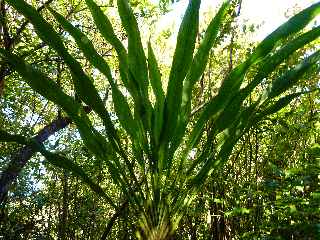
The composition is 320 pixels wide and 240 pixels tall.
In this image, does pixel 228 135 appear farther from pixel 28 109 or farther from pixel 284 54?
pixel 28 109

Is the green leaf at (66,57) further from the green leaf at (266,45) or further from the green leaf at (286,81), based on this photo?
the green leaf at (286,81)

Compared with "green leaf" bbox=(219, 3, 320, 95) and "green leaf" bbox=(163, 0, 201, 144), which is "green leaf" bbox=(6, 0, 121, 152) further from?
"green leaf" bbox=(219, 3, 320, 95)

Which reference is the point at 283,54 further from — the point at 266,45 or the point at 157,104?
the point at 157,104

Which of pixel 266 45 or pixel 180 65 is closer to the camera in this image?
pixel 180 65

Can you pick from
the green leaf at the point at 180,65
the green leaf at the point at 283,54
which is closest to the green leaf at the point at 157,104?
the green leaf at the point at 180,65

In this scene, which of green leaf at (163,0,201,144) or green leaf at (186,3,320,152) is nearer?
green leaf at (163,0,201,144)

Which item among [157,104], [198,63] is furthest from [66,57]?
[198,63]

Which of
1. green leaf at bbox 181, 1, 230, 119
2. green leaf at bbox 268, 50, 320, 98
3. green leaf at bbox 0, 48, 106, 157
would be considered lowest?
green leaf at bbox 0, 48, 106, 157

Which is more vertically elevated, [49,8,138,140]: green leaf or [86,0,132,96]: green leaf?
[86,0,132,96]: green leaf

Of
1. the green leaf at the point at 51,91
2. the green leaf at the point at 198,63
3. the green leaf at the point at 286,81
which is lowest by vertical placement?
the green leaf at the point at 51,91

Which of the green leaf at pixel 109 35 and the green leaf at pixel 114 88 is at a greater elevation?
the green leaf at pixel 109 35

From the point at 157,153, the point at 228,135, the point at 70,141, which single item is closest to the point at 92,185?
the point at 157,153

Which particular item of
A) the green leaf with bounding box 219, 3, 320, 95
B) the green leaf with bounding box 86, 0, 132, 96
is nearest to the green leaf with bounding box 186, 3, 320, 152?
the green leaf with bounding box 219, 3, 320, 95

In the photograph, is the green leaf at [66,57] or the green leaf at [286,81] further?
the green leaf at [286,81]
